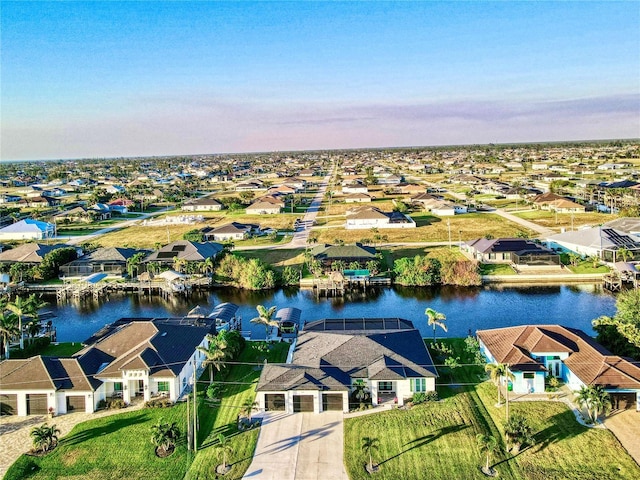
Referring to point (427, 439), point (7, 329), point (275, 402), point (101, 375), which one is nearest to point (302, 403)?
point (275, 402)

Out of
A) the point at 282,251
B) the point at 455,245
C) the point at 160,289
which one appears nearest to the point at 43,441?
the point at 160,289

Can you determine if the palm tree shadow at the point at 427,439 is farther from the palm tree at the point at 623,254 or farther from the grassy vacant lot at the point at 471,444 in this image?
the palm tree at the point at 623,254

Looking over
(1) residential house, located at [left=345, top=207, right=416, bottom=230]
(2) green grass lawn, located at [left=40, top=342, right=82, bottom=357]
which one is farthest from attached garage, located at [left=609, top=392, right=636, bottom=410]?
(1) residential house, located at [left=345, top=207, right=416, bottom=230]

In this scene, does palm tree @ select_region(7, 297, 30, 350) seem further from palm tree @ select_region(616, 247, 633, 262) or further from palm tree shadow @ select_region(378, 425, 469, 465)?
palm tree @ select_region(616, 247, 633, 262)

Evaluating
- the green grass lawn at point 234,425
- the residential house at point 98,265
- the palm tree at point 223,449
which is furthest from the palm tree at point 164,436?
the residential house at point 98,265

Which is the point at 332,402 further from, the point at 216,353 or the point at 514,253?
the point at 514,253

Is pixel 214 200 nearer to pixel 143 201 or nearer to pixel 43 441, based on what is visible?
→ pixel 143 201

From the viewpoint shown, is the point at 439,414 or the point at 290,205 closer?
the point at 439,414
